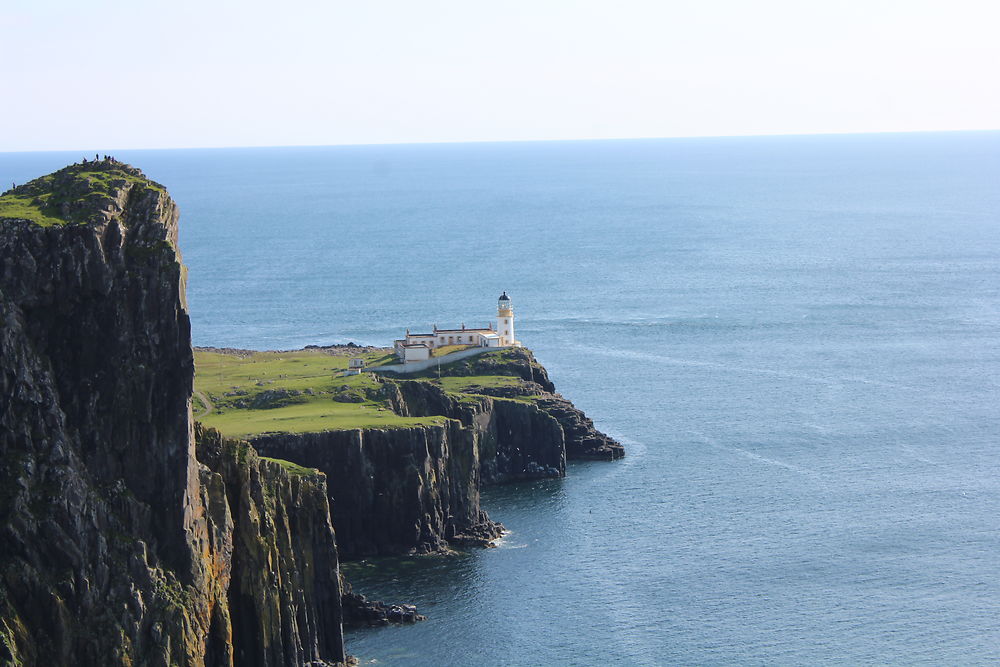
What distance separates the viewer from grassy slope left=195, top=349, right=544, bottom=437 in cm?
14275

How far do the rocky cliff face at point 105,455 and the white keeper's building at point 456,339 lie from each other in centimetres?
7924

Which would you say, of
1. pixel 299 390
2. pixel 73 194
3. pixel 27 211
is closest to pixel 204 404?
pixel 299 390

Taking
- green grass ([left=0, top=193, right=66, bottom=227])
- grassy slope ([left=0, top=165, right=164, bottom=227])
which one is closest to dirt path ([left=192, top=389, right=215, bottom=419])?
grassy slope ([left=0, top=165, right=164, bottom=227])

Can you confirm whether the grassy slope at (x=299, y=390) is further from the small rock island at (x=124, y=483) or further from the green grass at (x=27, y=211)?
the green grass at (x=27, y=211)

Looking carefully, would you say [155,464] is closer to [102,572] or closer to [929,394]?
[102,572]

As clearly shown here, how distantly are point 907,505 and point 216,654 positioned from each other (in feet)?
224

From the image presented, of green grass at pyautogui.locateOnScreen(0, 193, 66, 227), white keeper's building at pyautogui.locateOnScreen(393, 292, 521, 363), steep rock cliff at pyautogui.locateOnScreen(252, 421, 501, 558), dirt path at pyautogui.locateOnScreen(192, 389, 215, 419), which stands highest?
green grass at pyautogui.locateOnScreen(0, 193, 66, 227)

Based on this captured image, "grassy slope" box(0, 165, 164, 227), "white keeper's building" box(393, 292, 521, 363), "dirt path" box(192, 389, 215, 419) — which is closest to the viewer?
"grassy slope" box(0, 165, 164, 227)

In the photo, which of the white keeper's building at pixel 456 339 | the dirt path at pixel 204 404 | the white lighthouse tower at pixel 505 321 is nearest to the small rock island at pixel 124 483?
the dirt path at pixel 204 404

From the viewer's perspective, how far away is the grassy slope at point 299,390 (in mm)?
142750

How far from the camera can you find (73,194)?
96125 mm

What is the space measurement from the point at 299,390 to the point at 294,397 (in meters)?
2.09

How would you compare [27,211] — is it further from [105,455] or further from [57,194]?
[105,455]

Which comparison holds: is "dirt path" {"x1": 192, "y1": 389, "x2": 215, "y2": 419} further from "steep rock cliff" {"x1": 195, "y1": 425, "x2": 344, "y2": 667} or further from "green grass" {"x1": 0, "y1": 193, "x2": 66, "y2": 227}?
"green grass" {"x1": 0, "y1": 193, "x2": 66, "y2": 227}
